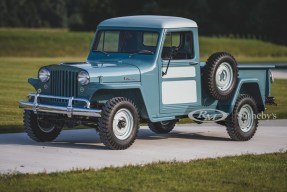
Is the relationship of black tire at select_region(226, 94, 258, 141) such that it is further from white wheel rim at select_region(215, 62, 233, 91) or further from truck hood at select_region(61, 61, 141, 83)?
truck hood at select_region(61, 61, 141, 83)

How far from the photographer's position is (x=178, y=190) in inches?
392

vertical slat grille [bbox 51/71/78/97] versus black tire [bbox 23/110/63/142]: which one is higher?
vertical slat grille [bbox 51/71/78/97]

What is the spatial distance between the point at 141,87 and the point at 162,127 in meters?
2.39

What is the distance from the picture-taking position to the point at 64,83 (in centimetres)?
1350

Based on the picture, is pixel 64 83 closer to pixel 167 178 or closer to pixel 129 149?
pixel 129 149

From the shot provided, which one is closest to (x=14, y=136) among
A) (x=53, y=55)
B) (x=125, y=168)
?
→ (x=125, y=168)

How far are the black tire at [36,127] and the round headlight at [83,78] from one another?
1.20 meters

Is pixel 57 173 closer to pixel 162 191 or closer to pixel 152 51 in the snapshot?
pixel 162 191

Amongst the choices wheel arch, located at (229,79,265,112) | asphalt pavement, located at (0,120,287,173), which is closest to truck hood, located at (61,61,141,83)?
asphalt pavement, located at (0,120,287,173)

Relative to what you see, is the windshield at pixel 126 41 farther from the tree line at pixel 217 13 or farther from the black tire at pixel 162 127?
the tree line at pixel 217 13

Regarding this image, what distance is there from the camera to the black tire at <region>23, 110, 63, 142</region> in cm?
1411

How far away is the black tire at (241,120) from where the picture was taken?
48.4ft

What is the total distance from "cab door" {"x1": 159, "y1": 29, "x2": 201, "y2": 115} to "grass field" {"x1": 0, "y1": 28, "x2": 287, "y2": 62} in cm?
4561

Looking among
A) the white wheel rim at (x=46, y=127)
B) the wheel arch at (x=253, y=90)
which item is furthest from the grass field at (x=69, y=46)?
→ the white wheel rim at (x=46, y=127)
